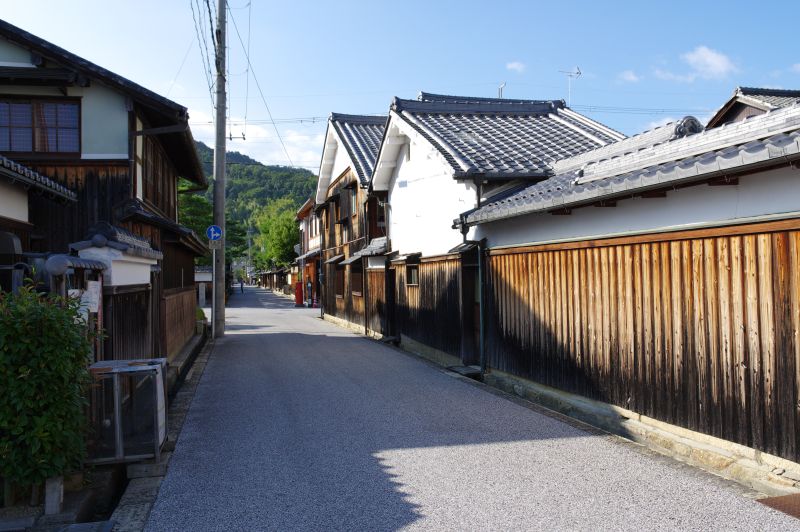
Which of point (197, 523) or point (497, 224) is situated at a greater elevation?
point (497, 224)

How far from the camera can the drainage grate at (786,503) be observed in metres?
4.73

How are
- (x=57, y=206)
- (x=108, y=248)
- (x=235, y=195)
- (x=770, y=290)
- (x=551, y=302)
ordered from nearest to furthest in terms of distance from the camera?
(x=770, y=290) → (x=108, y=248) → (x=551, y=302) → (x=57, y=206) → (x=235, y=195)

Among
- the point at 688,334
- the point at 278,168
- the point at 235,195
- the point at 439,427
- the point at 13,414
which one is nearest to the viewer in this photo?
the point at 13,414

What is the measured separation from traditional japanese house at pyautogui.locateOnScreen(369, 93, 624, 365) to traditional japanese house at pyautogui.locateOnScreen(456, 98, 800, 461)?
2.48 metres

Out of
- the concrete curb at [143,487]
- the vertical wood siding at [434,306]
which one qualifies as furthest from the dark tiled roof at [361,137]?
the concrete curb at [143,487]

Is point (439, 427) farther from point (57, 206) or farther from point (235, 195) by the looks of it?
point (235, 195)

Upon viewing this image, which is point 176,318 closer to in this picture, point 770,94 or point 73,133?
point 73,133

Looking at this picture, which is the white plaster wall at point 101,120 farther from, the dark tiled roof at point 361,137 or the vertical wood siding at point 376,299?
the dark tiled roof at point 361,137

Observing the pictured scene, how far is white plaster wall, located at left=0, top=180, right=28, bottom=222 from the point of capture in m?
8.37

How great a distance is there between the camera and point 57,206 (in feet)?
35.2

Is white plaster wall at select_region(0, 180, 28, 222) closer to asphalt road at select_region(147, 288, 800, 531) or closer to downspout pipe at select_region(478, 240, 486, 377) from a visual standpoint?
asphalt road at select_region(147, 288, 800, 531)

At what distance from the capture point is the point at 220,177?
20.4 metres

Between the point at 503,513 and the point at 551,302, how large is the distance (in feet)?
15.9

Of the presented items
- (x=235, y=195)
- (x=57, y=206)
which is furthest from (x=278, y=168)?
(x=57, y=206)
